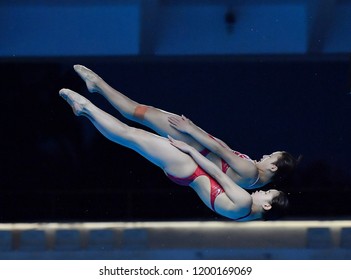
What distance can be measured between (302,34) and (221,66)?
0.51 meters

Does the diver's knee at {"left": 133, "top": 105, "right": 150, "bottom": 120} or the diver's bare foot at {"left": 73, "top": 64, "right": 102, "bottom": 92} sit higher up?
the diver's bare foot at {"left": 73, "top": 64, "right": 102, "bottom": 92}

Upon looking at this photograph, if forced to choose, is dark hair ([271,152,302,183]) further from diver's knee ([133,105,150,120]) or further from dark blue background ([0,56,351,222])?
diver's knee ([133,105,150,120])

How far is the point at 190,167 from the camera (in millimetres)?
4414

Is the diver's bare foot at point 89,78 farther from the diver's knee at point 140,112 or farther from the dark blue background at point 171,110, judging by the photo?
the diver's knee at point 140,112

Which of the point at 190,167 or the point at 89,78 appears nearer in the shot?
the point at 190,167

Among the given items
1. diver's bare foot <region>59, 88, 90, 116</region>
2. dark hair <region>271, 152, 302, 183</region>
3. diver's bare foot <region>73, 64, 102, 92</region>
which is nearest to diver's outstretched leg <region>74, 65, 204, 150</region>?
diver's bare foot <region>73, 64, 102, 92</region>

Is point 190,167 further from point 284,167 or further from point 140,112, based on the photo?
point 284,167

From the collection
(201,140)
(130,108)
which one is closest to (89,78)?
(130,108)

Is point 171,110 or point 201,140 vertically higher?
point 171,110

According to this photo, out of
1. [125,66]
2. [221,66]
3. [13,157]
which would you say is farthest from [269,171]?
[13,157]

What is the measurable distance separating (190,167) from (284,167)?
56 centimetres

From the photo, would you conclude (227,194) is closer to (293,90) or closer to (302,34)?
(293,90)

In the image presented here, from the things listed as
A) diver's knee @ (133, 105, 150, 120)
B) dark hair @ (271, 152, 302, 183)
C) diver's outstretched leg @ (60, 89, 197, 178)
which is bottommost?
dark hair @ (271, 152, 302, 183)

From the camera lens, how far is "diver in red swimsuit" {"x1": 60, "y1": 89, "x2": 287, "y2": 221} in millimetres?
4383
